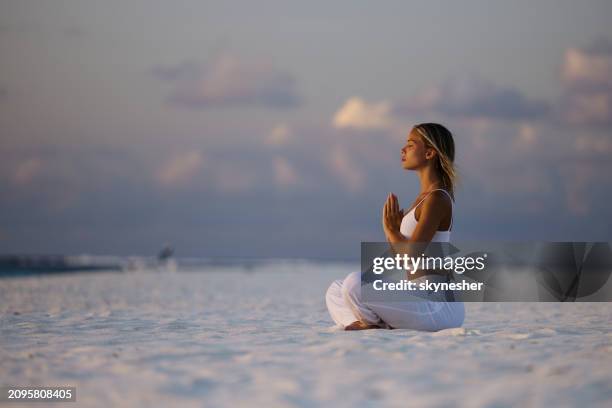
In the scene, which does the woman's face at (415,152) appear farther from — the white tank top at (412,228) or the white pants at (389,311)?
the white pants at (389,311)

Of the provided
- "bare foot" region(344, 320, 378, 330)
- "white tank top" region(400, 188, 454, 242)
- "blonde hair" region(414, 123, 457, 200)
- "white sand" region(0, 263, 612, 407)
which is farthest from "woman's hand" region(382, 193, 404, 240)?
"bare foot" region(344, 320, 378, 330)

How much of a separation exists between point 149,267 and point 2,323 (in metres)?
30.5

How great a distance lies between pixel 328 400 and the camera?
144 inches

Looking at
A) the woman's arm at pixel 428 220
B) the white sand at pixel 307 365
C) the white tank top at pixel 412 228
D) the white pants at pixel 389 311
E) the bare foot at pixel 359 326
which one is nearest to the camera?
the white sand at pixel 307 365

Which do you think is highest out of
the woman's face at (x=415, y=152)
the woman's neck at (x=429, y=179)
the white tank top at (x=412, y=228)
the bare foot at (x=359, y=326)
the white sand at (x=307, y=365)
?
the woman's face at (x=415, y=152)

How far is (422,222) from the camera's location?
5.35 meters

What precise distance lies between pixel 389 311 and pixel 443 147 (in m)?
1.37

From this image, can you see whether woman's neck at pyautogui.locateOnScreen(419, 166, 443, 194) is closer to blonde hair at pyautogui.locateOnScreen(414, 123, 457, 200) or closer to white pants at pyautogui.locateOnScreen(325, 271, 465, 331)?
A: blonde hair at pyautogui.locateOnScreen(414, 123, 457, 200)

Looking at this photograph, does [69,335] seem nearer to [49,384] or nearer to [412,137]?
[49,384]

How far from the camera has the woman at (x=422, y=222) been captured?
212 inches

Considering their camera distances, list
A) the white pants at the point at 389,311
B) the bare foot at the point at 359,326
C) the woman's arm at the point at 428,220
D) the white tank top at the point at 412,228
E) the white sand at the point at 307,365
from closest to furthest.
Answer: the white sand at the point at 307,365
the woman's arm at the point at 428,220
the white tank top at the point at 412,228
the white pants at the point at 389,311
the bare foot at the point at 359,326

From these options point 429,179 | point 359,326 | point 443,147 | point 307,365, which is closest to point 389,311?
point 359,326

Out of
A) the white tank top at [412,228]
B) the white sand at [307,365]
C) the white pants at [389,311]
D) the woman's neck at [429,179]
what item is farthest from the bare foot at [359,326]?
the woman's neck at [429,179]

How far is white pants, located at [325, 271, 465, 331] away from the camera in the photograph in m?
5.78
